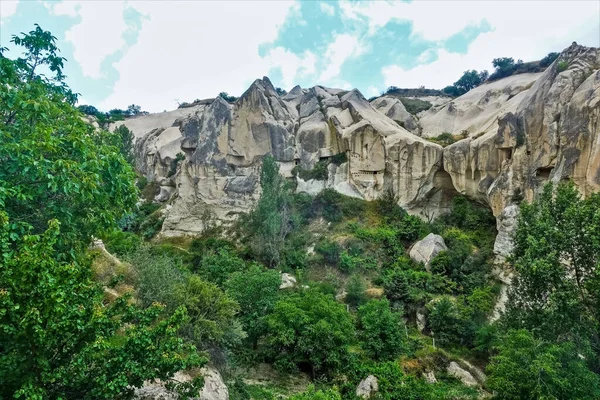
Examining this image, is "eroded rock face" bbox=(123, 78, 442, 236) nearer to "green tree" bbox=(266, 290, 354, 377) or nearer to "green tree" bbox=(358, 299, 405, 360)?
"green tree" bbox=(358, 299, 405, 360)

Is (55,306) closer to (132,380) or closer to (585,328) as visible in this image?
(132,380)

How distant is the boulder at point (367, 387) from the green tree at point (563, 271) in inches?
210

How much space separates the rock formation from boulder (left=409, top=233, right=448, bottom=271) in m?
3.91

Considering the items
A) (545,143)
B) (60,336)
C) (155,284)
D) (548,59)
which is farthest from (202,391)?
(548,59)

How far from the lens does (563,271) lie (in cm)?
1183

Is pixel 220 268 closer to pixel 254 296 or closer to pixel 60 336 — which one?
pixel 254 296

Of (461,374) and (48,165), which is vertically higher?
(48,165)

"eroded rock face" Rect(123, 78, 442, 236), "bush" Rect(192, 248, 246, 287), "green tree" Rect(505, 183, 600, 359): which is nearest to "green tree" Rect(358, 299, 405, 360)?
"green tree" Rect(505, 183, 600, 359)

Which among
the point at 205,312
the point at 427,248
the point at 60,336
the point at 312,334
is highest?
the point at 60,336

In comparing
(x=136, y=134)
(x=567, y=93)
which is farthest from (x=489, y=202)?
(x=136, y=134)

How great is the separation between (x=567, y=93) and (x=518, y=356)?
66.4 feet

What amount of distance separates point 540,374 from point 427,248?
1758 centimetres

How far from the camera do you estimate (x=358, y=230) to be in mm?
29859

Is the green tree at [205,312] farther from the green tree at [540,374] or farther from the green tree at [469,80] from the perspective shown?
the green tree at [469,80]
